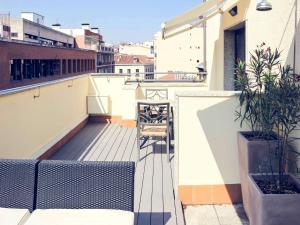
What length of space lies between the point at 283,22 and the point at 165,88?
597cm

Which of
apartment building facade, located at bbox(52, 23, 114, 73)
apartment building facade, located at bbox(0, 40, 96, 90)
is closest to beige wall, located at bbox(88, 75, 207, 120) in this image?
apartment building facade, located at bbox(0, 40, 96, 90)

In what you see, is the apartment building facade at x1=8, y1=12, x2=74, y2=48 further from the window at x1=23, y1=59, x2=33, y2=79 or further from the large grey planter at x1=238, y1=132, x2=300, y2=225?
the large grey planter at x1=238, y1=132, x2=300, y2=225

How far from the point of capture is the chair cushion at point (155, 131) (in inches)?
265

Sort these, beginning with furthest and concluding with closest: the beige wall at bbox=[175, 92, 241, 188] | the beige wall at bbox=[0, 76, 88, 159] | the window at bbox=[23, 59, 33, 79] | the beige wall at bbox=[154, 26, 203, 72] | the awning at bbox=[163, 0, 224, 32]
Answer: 1. the beige wall at bbox=[154, 26, 203, 72]
2. the window at bbox=[23, 59, 33, 79]
3. the awning at bbox=[163, 0, 224, 32]
4. the beige wall at bbox=[0, 76, 88, 159]
5. the beige wall at bbox=[175, 92, 241, 188]

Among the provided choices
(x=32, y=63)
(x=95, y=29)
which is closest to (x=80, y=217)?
(x=32, y=63)

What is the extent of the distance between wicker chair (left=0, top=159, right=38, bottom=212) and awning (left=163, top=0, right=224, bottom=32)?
5237 millimetres

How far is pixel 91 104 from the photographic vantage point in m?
10.9

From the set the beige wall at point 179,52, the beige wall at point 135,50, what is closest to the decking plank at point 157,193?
the beige wall at point 179,52

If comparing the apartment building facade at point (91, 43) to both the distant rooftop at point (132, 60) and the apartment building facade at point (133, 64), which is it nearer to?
the apartment building facade at point (133, 64)

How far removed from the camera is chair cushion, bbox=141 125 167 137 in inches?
265

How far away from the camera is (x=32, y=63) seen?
1280 inches

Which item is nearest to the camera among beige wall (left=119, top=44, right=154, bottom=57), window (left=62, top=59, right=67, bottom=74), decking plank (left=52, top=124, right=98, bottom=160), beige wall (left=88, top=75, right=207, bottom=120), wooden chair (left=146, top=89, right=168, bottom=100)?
decking plank (left=52, top=124, right=98, bottom=160)

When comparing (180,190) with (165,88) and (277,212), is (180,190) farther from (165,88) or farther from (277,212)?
(165,88)

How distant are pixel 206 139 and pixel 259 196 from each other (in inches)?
59.2
